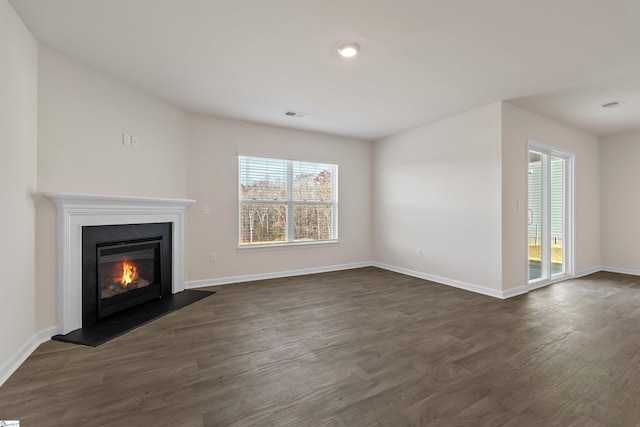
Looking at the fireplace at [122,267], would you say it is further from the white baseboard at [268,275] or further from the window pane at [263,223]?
the window pane at [263,223]

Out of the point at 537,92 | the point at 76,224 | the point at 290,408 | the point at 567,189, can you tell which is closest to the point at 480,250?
the point at 537,92

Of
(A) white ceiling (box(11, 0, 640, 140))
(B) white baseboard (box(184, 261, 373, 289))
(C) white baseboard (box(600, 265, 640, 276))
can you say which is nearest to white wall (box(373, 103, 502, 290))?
(A) white ceiling (box(11, 0, 640, 140))

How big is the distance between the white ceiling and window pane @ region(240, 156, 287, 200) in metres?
1.04

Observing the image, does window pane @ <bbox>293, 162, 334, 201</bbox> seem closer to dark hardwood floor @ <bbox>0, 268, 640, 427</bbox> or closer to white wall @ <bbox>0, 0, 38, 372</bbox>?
dark hardwood floor @ <bbox>0, 268, 640, 427</bbox>

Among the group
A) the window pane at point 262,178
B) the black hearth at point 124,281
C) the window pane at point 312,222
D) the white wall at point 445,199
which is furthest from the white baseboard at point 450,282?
the black hearth at point 124,281

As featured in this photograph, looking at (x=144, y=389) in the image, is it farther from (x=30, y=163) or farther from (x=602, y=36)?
(x=602, y=36)

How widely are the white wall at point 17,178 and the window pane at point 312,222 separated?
3.36 meters

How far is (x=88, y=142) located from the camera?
2.80 meters

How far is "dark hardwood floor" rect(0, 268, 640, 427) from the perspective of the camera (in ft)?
5.18

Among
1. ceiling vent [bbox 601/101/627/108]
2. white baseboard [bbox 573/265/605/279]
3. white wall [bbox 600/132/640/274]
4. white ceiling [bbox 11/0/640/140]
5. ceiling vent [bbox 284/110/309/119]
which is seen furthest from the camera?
white wall [bbox 600/132/640/274]

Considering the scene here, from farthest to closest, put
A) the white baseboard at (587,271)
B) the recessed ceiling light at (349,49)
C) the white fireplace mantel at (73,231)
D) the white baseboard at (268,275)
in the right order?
the white baseboard at (587,271)
the white baseboard at (268,275)
the white fireplace mantel at (73,231)
the recessed ceiling light at (349,49)

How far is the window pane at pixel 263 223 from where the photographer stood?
463cm

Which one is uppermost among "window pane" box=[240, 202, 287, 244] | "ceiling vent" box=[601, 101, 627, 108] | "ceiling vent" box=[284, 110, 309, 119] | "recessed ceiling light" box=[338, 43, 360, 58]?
"ceiling vent" box=[284, 110, 309, 119]

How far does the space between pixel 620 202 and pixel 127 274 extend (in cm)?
794
